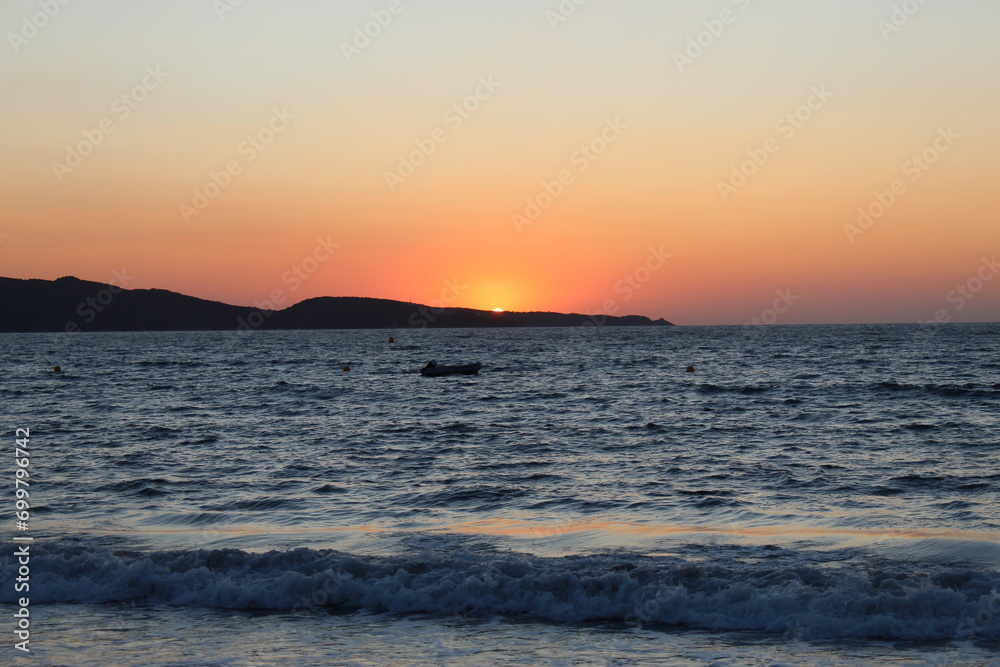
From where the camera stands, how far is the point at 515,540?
630 inches

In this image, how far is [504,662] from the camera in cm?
979

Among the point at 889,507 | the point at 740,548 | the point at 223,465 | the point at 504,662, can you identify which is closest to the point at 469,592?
the point at 504,662

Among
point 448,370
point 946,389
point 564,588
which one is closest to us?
point 564,588

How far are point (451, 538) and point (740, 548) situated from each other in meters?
5.30

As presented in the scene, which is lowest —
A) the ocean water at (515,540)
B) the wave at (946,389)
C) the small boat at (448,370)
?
the ocean water at (515,540)

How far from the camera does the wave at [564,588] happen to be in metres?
11.3

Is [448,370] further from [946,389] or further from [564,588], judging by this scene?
[564,588]

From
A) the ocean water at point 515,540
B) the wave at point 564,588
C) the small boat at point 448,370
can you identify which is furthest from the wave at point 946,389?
the wave at point 564,588

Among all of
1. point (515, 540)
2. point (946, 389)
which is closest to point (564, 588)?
point (515, 540)

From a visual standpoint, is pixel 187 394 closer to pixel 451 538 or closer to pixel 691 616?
pixel 451 538

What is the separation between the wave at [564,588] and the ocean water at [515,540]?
0.13ft

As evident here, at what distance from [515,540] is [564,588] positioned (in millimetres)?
3672

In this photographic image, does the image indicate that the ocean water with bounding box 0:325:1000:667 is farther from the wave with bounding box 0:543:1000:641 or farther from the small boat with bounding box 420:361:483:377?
the small boat with bounding box 420:361:483:377

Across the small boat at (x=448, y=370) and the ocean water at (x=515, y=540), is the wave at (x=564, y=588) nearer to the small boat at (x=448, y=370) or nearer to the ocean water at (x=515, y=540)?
the ocean water at (x=515, y=540)
